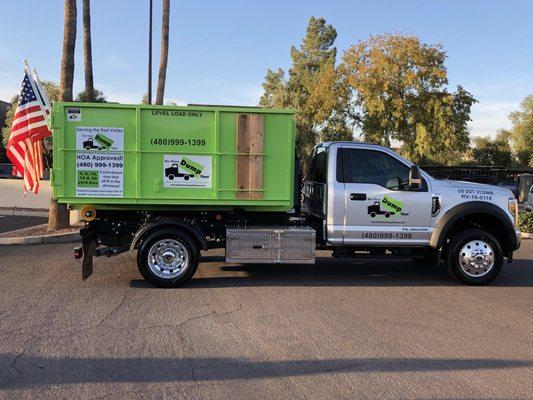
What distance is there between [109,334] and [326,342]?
2246 mm

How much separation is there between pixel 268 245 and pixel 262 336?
235 centimetres

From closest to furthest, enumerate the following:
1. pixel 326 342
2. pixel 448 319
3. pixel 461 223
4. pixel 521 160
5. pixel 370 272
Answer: pixel 326 342, pixel 448 319, pixel 461 223, pixel 370 272, pixel 521 160

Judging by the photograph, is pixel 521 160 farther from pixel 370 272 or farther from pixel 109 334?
pixel 109 334

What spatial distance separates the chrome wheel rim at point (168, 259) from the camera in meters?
7.44

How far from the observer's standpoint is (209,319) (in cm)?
596

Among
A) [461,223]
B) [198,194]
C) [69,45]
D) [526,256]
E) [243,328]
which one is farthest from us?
[69,45]

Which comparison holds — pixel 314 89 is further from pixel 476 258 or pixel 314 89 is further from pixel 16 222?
pixel 476 258

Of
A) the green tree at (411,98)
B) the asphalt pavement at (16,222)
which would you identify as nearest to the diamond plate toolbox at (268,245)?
the asphalt pavement at (16,222)

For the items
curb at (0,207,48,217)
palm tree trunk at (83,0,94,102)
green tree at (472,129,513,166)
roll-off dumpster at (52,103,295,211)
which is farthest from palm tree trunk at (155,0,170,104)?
green tree at (472,129,513,166)

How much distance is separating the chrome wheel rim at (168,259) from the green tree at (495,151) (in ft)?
203

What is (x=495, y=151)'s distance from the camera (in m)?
63.7

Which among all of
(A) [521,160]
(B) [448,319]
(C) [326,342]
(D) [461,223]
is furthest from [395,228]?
(A) [521,160]

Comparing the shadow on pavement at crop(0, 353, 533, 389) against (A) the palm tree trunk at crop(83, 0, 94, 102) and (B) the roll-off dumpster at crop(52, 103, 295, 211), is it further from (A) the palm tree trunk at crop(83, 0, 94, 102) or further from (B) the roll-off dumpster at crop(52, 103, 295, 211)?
(A) the palm tree trunk at crop(83, 0, 94, 102)

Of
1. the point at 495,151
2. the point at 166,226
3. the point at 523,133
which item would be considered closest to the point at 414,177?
the point at 166,226
